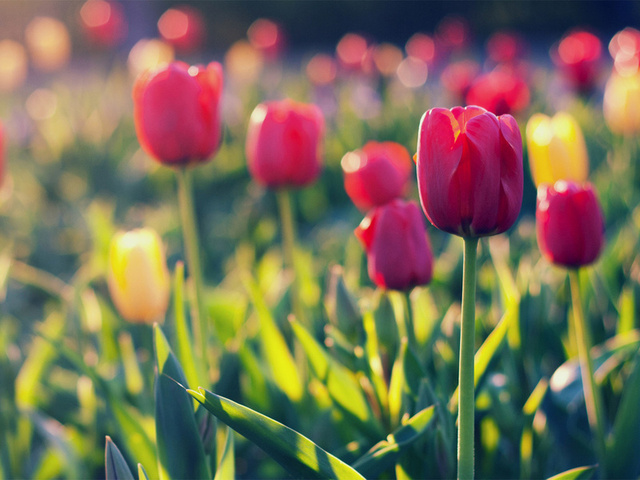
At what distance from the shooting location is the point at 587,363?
3.34ft

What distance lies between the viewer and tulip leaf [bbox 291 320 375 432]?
1031mm

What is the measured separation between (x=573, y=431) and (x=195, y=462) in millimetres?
695

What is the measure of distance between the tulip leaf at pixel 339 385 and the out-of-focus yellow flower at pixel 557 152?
66 centimetres

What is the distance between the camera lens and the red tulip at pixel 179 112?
3.87 ft

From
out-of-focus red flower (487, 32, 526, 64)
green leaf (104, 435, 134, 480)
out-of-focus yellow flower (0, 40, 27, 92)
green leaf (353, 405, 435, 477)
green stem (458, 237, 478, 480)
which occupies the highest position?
out-of-focus yellow flower (0, 40, 27, 92)

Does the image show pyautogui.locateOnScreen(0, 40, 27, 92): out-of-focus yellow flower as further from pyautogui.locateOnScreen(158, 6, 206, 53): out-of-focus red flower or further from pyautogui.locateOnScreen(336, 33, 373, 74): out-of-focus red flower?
pyautogui.locateOnScreen(336, 33, 373, 74): out-of-focus red flower

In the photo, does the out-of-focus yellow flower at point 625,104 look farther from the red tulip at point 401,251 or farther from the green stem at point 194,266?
the green stem at point 194,266

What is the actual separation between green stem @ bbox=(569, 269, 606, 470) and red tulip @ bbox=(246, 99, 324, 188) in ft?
2.05

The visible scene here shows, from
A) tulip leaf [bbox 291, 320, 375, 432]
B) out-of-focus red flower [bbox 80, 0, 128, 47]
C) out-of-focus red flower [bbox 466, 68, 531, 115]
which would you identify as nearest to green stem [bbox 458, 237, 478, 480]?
tulip leaf [bbox 291, 320, 375, 432]

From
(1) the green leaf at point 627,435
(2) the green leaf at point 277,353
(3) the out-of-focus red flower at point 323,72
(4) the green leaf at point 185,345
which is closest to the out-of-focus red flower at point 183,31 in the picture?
(3) the out-of-focus red flower at point 323,72

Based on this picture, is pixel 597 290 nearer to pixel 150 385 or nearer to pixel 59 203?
pixel 150 385

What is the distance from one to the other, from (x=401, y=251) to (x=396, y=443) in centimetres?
31

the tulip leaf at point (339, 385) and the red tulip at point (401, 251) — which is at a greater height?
the red tulip at point (401, 251)

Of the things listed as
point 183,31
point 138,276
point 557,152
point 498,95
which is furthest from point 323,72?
point 138,276
